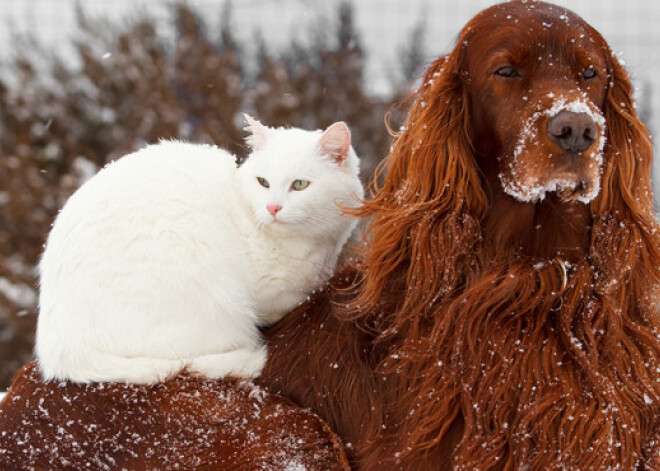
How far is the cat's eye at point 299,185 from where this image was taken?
111 inches

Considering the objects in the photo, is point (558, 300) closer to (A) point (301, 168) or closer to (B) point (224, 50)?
(A) point (301, 168)

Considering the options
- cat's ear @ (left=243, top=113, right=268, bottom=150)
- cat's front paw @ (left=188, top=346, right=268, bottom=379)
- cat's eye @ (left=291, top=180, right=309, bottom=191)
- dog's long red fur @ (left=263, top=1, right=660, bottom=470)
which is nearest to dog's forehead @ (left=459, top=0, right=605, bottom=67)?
dog's long red fur @ (left=263, top=1, right=660, bottom=470)

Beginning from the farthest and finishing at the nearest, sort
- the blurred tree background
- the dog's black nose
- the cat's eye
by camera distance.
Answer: the blurred tree background < the cat's eye < the dog's black nose

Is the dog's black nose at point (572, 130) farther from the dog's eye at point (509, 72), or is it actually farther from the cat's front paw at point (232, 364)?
the cat's front paw at point (232, 364)

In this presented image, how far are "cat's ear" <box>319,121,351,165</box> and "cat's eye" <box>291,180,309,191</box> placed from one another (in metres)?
0.13

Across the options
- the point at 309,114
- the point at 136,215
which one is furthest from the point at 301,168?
the point at 309,114

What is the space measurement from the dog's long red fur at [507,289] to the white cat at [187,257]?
Answer: 0.36 m

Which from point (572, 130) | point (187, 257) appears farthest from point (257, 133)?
point (572, 130)

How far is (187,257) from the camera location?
2.45 m

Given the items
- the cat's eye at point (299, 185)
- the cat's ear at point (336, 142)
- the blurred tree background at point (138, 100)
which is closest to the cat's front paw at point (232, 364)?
the cat's eye at point (299, 185)

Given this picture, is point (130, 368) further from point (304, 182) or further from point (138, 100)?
point (138, 100)

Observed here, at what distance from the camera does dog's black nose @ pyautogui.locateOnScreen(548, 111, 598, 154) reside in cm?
200

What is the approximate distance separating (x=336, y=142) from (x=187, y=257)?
2.36 feet

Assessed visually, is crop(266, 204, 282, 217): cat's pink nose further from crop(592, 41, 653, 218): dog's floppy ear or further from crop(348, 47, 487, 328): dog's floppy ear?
crop(592, 41, 653, 218): dog's floppy ear
